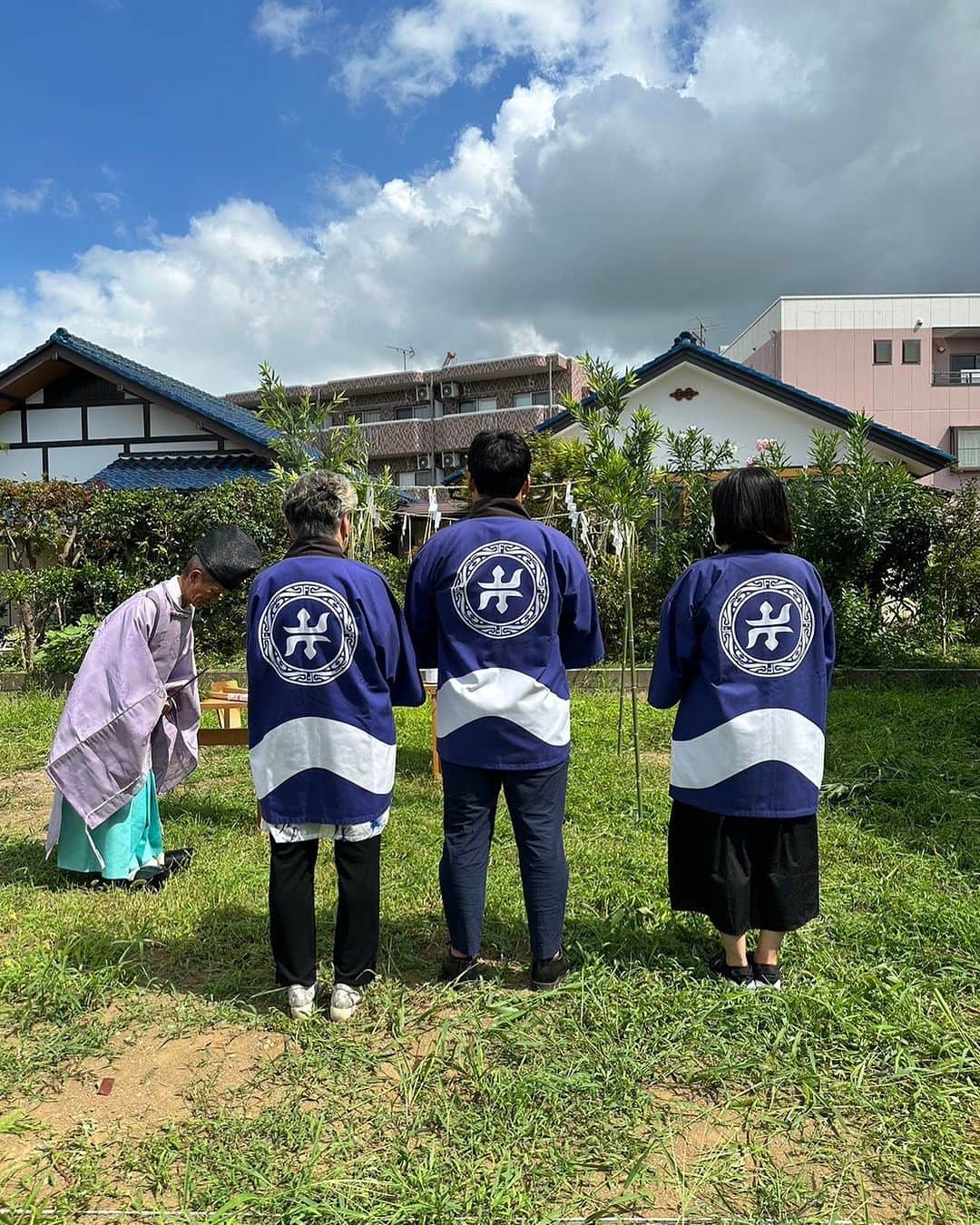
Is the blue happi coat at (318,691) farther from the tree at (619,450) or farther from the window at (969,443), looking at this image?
the window at (969,443)

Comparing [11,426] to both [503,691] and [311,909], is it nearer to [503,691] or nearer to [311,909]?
[311,909]

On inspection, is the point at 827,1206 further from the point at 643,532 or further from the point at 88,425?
the point at 88,425

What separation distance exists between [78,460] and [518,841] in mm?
14335

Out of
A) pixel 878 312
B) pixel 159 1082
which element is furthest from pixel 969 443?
pixel 159 1082

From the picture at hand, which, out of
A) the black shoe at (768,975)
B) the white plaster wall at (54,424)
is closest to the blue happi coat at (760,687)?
the black shoe at (768,975)

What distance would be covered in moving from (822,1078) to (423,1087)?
3.85 ft

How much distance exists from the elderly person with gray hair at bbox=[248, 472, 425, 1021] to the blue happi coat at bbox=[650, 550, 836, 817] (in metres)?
1.08

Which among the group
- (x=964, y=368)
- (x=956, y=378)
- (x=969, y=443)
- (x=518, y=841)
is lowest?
(x=518, y=841)

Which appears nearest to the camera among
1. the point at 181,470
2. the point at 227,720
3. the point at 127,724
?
the point at 127,724

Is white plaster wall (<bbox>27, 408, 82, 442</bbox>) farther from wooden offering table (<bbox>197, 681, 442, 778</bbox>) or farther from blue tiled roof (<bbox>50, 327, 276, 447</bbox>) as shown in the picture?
wooden offering table (<bbox>197, 681, 442, 778</bbox>)

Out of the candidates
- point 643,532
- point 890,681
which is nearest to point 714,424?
point 643,532

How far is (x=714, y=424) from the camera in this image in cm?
1512

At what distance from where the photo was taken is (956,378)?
107ft

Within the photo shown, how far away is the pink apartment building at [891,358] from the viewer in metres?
31.8
